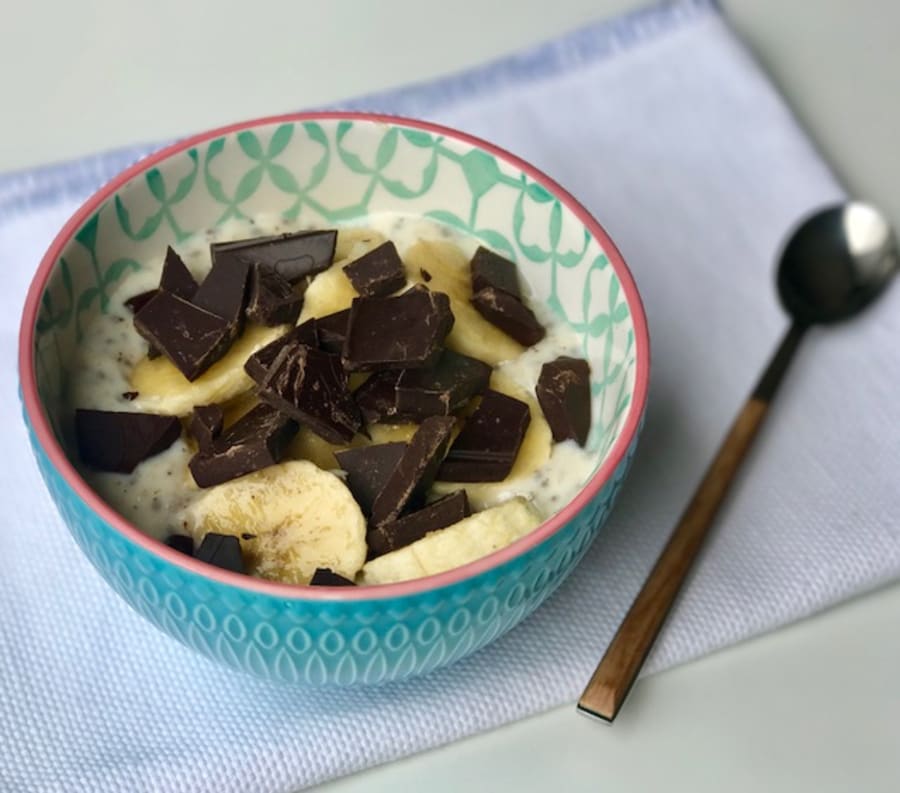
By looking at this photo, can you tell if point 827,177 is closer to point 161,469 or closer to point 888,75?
point 888,75

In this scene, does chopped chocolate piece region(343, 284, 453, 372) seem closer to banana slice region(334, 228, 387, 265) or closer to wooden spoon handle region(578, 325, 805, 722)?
banana slice region(334, 228, 387, 265)

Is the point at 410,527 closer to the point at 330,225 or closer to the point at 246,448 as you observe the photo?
the point at 246,448

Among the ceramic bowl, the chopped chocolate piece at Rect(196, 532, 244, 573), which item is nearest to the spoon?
the ceramic bowl

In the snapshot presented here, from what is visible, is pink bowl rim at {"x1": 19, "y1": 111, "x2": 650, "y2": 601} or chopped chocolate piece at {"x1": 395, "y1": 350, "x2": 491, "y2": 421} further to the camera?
chopped chocolate piece at {"x1": 395, "y1": 350, "x2": 491, "y2": 421}

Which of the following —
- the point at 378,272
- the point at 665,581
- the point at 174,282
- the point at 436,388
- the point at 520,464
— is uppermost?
the point at 174,282

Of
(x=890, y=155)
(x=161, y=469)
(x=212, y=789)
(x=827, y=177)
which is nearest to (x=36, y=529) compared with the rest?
(x=161, y=469)

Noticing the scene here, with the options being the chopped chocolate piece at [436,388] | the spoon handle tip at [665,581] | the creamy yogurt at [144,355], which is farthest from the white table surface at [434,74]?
the chopped chocolate piece at [436,388]

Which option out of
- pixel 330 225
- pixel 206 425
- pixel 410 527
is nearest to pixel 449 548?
pixel 410 527
